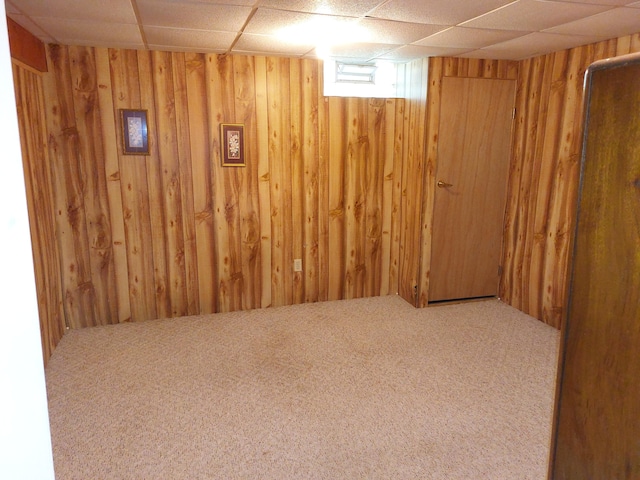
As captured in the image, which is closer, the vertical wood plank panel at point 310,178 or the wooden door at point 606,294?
the wooden door at point 606,294

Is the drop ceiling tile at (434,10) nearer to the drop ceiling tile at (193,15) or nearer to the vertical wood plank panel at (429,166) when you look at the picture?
the drop ceiling tile at (193,15)

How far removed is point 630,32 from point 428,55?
4.28ft

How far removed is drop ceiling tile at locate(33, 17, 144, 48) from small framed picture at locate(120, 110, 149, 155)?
0.47 metres

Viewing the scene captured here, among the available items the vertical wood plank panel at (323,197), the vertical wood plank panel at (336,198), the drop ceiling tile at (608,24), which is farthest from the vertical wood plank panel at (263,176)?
the drop ceiling tile at (608,24)

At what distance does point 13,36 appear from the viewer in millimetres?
2514

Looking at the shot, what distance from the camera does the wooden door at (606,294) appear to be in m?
0.70

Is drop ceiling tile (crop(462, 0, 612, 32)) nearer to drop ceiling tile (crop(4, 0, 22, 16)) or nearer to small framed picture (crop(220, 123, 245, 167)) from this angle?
small framed picture (crop(220, 123, 245, 167))

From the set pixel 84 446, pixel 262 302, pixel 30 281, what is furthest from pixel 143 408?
pixel 30 281

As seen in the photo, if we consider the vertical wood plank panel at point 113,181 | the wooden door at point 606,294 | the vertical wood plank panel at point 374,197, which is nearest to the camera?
the wooden door at point 606,294

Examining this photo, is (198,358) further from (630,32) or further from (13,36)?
(630,32)

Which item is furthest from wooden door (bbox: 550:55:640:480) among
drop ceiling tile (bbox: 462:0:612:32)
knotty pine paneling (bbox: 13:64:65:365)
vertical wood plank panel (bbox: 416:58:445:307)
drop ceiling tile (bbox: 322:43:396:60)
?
vertical wood plank panel (bbox: 416:58:445:307)

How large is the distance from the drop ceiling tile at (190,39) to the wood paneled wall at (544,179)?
2.38 m

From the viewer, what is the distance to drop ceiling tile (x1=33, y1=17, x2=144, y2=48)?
2.58 meters

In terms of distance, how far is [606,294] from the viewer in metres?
0.74
